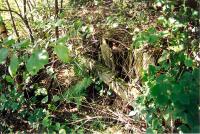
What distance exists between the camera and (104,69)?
134 inches

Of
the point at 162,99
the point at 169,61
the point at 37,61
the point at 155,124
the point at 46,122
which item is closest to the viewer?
the point at 37,61

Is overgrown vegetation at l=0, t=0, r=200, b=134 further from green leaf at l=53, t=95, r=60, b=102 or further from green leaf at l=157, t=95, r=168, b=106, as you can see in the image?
green leaf at l=157, t=95, r=168, b=106

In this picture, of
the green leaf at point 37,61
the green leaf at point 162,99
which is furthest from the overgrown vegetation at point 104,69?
the green leaf at point 37,61

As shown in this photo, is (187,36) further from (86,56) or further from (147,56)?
(86,56)

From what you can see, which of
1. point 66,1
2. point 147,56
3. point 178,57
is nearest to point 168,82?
point 178,57

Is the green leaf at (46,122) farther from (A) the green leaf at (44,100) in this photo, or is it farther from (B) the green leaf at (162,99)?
(B) the green leaf at (162,99)

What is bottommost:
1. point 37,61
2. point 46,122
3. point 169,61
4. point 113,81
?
point 46,122

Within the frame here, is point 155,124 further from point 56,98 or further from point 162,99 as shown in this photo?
point 56,98

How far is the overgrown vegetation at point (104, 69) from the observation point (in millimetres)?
2762

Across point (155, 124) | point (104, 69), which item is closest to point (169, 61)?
point (155, 124)

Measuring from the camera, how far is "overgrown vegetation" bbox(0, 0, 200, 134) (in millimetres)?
2762

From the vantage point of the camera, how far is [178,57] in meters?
2.80

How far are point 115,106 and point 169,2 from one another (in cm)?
108

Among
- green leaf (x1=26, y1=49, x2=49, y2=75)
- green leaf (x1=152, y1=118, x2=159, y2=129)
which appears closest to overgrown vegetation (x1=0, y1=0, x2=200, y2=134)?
green leaf (x1=152, y1=118, x2=159, y2=129)
